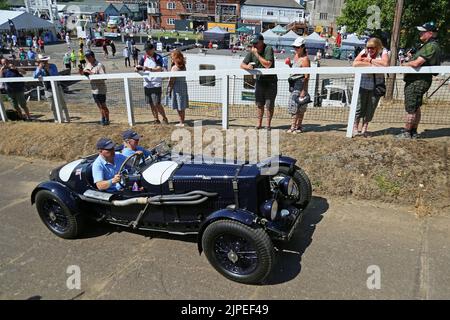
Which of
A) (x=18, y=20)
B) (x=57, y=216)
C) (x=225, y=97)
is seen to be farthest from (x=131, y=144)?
(x=18, y=20)

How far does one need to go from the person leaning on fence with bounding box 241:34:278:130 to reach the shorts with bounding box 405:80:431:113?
212 centimetres

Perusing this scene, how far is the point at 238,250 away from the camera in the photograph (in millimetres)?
3691

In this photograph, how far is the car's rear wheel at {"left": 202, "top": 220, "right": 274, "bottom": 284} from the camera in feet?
11.4

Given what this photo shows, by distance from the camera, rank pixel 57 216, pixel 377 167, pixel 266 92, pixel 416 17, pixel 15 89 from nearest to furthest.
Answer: pixel 57 216 → pixel 377 167 → pixel 266 92 → pixel 15 89 → pixel 416 17

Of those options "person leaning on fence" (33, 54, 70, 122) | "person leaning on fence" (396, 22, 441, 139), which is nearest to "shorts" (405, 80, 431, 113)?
"person leaning on fence" (396, 22, 441, 139)

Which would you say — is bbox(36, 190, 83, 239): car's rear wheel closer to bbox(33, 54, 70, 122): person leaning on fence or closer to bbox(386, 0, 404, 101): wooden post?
bbox(33, 54, 70, 122): person leaning on fence

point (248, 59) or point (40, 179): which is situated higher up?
point (248, 59)

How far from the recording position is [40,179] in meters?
6.78

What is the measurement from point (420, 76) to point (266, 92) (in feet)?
8.00

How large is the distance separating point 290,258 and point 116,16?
8136 centimetres

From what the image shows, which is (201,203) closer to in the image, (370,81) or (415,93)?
(370,81)

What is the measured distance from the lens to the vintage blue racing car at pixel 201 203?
364cm
